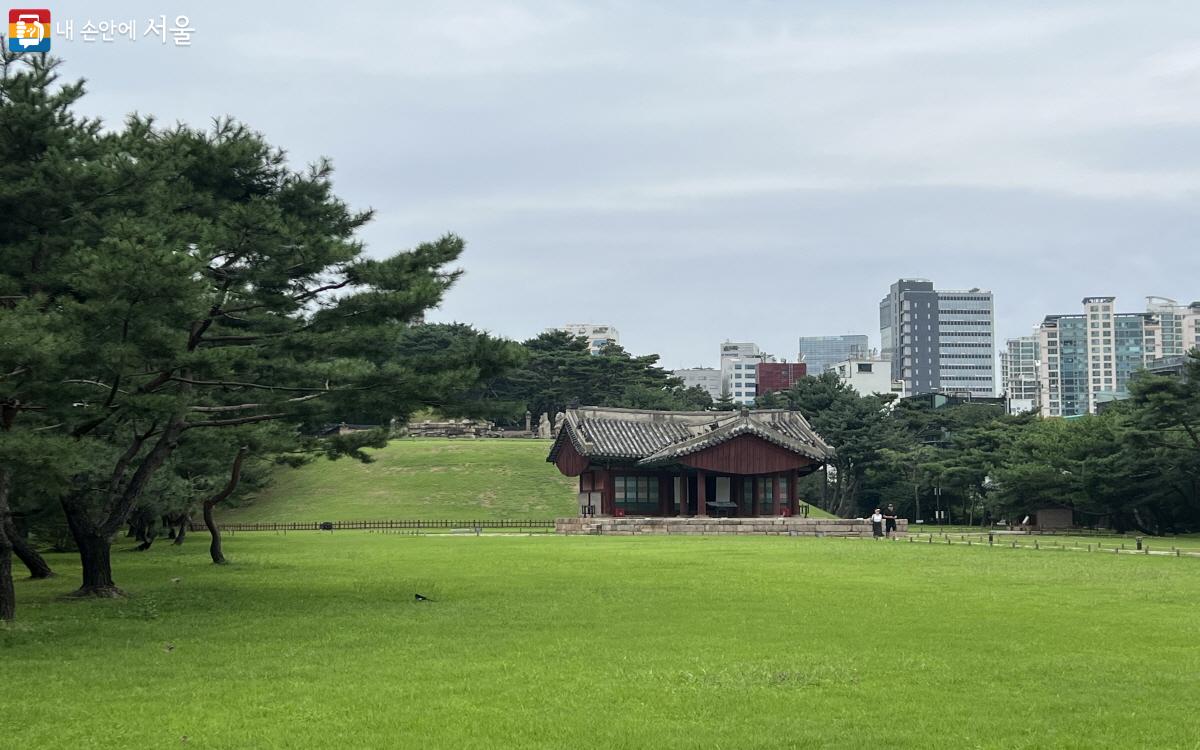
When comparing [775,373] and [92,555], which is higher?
[775,373]

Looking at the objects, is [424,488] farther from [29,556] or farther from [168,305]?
[168,305]

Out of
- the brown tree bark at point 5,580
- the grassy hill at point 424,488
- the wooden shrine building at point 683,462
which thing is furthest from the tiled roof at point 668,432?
the brown tree bark at point 5,580

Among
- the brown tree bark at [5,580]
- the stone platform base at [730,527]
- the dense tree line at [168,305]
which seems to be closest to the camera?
the dense tree line at [168,305]

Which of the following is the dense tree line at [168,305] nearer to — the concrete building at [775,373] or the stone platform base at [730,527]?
the stone platform base at [730,527]

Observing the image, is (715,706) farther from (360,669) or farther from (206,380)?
(206,380)

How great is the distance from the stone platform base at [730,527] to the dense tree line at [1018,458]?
11.1 m

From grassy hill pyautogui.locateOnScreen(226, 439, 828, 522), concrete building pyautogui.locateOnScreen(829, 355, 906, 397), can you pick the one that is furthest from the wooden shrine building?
concrete building pyautogui.locateOnScreen(829, 355, 906, 397)

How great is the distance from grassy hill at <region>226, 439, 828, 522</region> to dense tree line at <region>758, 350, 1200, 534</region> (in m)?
6.91

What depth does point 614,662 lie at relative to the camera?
13.7 m

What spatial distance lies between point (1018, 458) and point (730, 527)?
19.2 metres

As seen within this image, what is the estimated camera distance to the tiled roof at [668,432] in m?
58.3

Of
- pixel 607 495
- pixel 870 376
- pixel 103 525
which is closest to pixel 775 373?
pixel 870 376

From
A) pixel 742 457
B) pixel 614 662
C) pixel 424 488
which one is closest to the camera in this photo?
pixel 614 662

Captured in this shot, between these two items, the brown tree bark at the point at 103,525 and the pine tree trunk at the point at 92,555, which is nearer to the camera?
the brown tree bark at the point at 103,525
